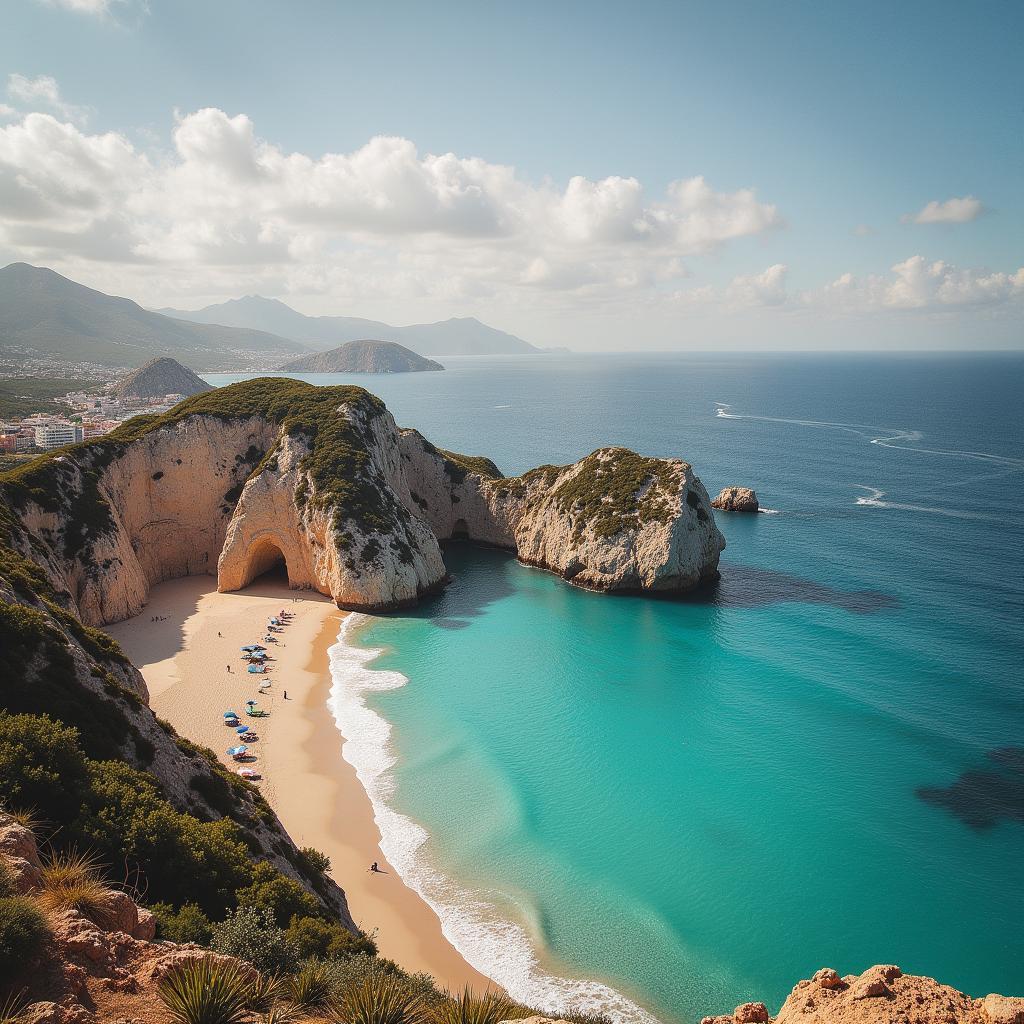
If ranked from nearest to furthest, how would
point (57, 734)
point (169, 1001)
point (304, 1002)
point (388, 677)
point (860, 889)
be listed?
point (169, 1001) < point (304, 1002) < point (57, 734) < point (860, 889) < point (388, 677)

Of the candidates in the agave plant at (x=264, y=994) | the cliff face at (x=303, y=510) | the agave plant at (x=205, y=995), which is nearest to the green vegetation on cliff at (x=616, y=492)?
the cliff face at (x=303, y=510)

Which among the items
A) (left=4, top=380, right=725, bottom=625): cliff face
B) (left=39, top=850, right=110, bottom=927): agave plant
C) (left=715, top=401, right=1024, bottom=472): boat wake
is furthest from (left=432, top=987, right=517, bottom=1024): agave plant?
(left=715, top=401, right=1024, bottom=472): boat wake

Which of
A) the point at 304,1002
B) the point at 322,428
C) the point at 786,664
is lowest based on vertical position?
the point at 786,664

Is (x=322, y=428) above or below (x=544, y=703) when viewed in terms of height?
above

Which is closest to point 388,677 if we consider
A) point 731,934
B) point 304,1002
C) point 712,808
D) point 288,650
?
point 288,650

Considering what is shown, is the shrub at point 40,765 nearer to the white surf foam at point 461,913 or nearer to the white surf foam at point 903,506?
the white surf foam at point 461,913

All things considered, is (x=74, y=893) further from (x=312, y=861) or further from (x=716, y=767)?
(x=716, y=767)

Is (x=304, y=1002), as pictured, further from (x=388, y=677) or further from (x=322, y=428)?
(x=322, y=428)
